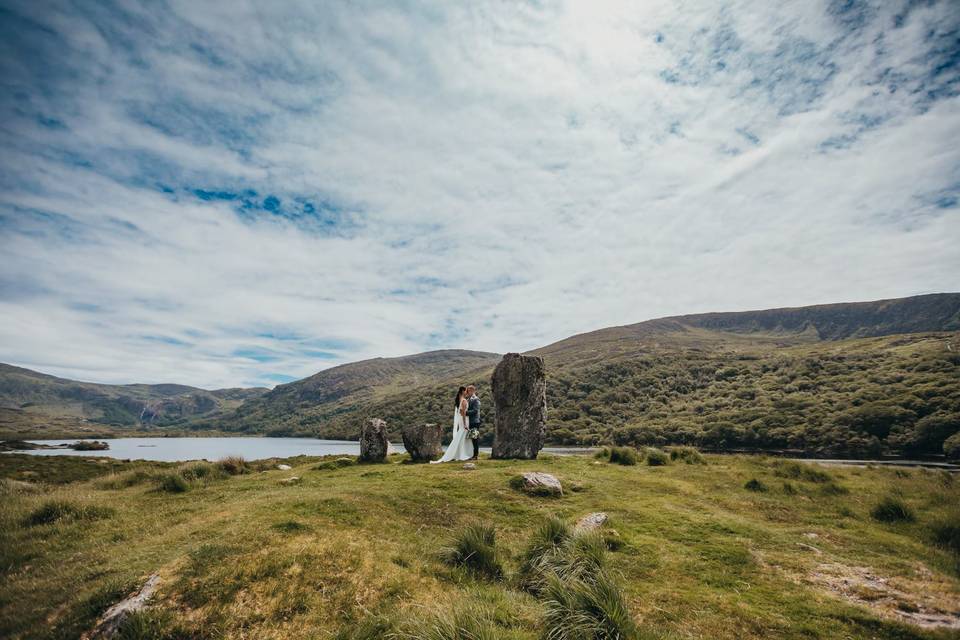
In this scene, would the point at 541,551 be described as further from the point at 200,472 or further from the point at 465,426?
the point at 200,472

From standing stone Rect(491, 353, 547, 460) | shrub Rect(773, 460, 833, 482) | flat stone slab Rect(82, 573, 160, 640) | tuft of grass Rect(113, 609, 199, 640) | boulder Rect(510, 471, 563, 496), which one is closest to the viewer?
tuft of grass Rect(113, 609, 199, 640)

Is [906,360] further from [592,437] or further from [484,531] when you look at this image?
[484,531]

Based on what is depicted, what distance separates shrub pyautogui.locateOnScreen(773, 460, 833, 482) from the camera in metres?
13.7

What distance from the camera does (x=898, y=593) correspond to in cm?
575

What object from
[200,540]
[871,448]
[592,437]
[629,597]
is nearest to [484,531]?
[629,597]

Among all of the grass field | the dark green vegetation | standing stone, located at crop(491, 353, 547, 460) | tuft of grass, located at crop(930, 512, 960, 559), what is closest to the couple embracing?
standing stone, located at crop(491, 353, 547, 460)

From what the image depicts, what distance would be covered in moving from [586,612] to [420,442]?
1334cm

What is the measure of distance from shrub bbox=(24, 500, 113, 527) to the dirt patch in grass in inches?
537

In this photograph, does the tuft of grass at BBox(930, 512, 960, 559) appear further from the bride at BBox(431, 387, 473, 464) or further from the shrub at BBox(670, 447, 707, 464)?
the bride at BBox(431, 387, 473, 464)

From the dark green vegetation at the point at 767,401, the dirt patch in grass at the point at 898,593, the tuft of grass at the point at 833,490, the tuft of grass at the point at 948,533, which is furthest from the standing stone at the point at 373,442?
the tuft of grass at the point at 948,533

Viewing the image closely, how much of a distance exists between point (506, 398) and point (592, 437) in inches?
1792

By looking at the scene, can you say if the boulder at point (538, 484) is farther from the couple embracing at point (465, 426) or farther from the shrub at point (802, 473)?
the shrub at point (802, 473)

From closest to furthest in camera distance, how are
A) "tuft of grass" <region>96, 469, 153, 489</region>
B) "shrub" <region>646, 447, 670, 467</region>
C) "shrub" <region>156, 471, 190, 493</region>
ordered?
"shrub" <region>156, 471, 190, 493</region>, "tuft of grass" <region>96, 469, 153, 489</region>, "shrub" <region>646, 447, 670, 467</region>

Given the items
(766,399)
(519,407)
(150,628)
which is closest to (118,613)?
(150,628)
